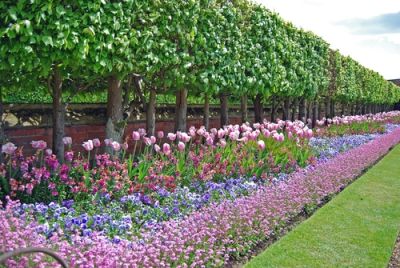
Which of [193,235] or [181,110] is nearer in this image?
[193,235]

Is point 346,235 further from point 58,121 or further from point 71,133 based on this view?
point 71,133

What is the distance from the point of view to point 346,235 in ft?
18.5

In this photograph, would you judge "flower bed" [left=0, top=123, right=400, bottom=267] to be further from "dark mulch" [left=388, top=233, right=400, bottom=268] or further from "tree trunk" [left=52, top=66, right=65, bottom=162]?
"tree trunk" [left=52, top=66, right=65, bottom=162]

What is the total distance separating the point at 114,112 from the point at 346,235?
3757 mm

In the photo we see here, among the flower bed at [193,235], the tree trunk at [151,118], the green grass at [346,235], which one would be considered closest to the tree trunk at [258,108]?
the green grass at [346,235]

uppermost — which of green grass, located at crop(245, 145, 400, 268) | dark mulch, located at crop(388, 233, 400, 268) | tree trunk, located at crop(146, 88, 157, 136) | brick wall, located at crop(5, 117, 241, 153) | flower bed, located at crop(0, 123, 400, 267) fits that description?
tree trunk, located at crop(146, 88, 157, 136)

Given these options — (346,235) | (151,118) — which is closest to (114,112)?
(151,118)

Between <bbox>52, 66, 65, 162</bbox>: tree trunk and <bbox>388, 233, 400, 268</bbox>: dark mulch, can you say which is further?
<bbox>52, 66, 65, 162</bbox>: tree trunk

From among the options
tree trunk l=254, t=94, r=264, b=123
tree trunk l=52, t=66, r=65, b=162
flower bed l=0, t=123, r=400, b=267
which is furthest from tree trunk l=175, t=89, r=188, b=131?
tree trunk l=254, t=94, r=264, b=123

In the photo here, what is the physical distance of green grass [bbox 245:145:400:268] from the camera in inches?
186

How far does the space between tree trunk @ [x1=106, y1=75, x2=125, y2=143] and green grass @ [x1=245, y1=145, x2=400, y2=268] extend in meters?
3.03

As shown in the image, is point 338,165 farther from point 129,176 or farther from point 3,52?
point 3,52

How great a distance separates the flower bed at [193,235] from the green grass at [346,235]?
0.81 feet

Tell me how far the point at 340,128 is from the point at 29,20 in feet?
46.1
